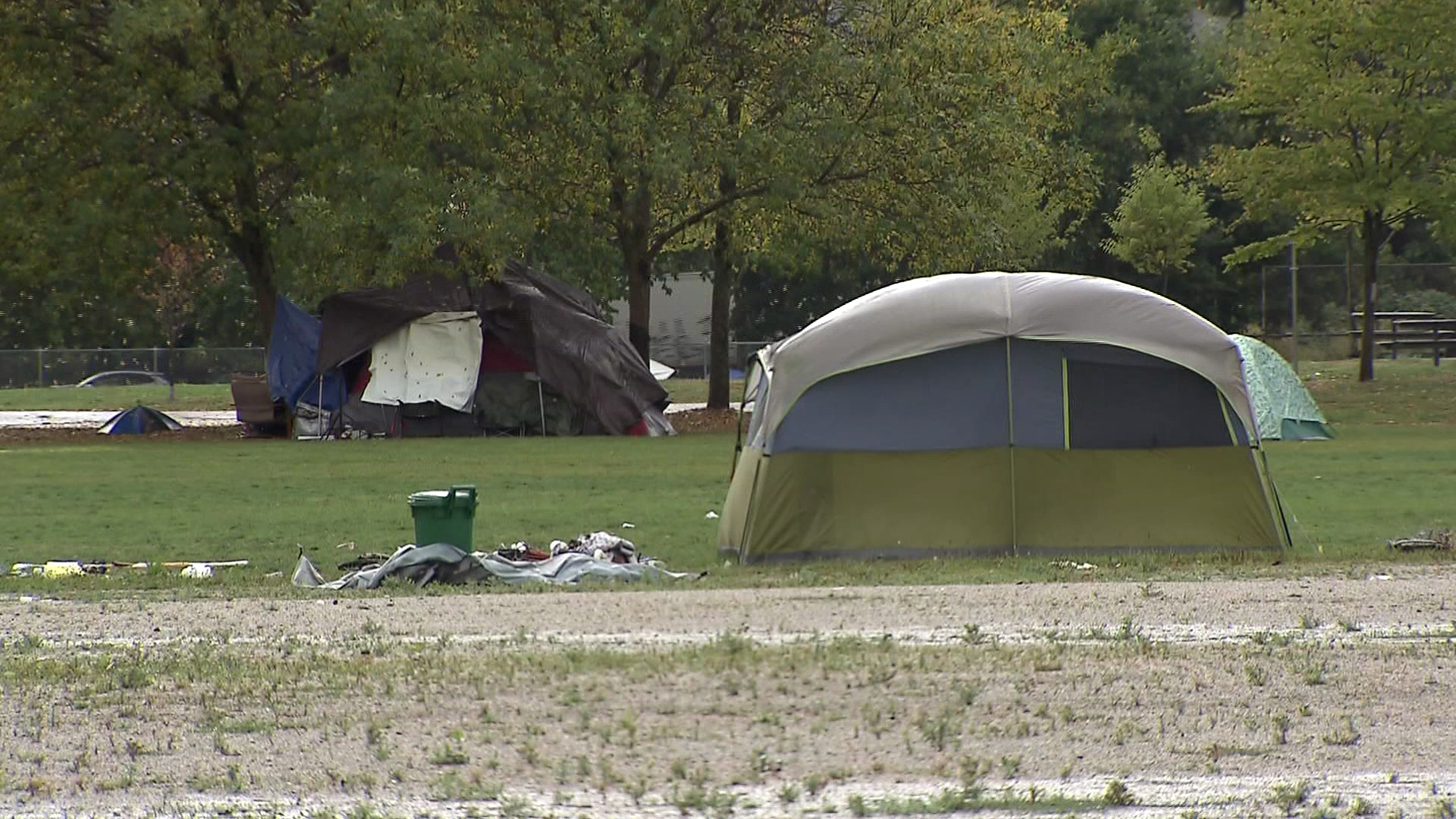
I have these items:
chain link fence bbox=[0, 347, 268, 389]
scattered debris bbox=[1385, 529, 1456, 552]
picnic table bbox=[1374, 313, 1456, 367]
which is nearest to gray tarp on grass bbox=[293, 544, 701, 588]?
scattered debris bbox=[1385, 529, 1456, 552]

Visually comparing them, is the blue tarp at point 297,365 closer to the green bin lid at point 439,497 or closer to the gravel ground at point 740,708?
the green bin lid at point 439,497

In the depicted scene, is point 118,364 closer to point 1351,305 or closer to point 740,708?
point 1351,305

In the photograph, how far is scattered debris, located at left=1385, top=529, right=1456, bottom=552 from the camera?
15.6 meters

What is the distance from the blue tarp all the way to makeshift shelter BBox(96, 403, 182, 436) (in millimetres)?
3401

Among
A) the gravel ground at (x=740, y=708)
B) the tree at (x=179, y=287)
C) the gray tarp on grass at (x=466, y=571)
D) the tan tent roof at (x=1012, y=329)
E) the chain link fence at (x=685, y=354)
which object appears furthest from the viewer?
the chain link fence at (x=685, y=354)

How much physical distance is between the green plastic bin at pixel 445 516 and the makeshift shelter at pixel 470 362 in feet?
62.5

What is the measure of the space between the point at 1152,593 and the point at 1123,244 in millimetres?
43488

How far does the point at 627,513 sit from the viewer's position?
1991 cm

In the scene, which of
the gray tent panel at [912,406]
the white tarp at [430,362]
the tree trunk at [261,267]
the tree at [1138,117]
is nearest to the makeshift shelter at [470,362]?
the white tarp at [430,362]

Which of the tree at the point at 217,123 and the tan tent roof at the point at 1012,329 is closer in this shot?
the tan tent roof at the point at 1012,329

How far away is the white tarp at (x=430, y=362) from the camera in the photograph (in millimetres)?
33875

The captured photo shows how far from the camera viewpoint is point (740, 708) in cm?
878

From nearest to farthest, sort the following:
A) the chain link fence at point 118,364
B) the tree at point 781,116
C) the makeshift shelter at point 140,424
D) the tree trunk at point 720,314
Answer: the tree at point 781,116, the makeshift shelter at point 140,424, the tree trunk at point 720,314, the chain link fence at point 118,364

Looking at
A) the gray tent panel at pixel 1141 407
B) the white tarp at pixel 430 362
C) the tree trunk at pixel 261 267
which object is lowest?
the gray tent panel at pixel 1141 407
